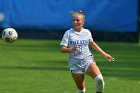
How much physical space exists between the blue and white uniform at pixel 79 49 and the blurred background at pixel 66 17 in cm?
1601

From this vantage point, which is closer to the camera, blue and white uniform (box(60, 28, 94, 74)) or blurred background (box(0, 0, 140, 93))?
blue and white uniform (box(60, 28, 94, 74))

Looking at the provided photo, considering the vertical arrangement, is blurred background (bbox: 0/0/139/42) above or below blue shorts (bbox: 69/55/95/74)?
above

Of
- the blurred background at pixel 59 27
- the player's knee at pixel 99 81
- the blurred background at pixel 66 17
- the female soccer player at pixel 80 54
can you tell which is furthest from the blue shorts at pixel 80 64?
the blurred background at pixel 66 17

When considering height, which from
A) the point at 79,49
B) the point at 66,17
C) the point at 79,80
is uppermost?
the point at 66,17

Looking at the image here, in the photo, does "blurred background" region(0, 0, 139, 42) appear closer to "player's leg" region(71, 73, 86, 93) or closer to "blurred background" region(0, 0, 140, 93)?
"blurred background" region(0, 0, 140, 93)

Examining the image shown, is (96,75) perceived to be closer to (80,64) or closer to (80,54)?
(80,64)

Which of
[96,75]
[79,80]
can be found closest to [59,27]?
[79,80]

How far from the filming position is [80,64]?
12.6m

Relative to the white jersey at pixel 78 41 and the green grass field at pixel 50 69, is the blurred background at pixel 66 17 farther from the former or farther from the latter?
the white jersey at pixel 78 41

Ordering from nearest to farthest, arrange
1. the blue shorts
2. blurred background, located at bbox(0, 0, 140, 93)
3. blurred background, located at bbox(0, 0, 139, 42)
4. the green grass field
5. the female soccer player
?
the female soccer player
the blue shorts
the green grass field
blurred background, located at bbox(0, 0, 140, 93)
blurred background, located at bbox(0, 0, 139, 42)

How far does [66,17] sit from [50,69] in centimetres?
1016

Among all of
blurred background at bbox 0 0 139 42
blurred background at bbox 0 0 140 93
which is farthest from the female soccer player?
blurred background at bbox 0 0 139 42

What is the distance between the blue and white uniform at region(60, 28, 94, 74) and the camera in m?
12.5

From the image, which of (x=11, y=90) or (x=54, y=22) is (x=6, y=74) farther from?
(x=54, y=22)
